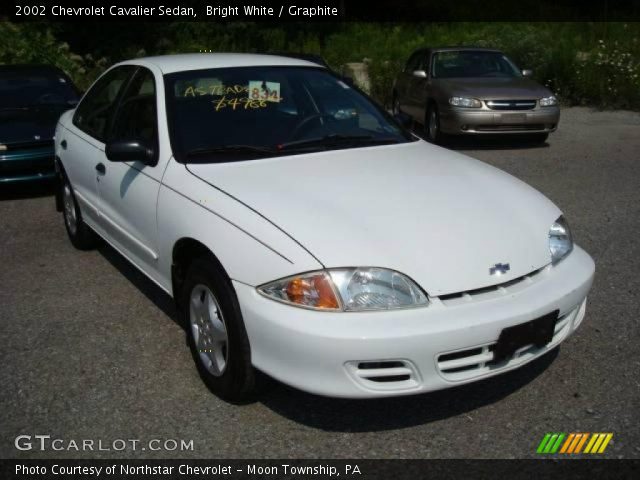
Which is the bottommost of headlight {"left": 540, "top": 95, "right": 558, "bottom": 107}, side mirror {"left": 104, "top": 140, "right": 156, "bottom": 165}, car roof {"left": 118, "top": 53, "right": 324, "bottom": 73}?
headlight {"left": 540, "top": 95, "right": 558, "bottom": 107}

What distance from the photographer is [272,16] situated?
2417 cm

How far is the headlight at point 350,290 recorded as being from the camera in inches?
109

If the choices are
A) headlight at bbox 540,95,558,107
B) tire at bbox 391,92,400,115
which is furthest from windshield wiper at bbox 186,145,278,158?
tire at bbox 391,92,400,115

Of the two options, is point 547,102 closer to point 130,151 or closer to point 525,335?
point 130,151

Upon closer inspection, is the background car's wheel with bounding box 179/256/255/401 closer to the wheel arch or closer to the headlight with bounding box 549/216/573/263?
the wheel arch

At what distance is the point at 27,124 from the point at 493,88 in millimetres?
6268

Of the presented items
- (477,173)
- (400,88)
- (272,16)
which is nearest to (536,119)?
(400,88)

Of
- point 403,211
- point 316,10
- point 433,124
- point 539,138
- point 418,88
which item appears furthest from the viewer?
point 316,10

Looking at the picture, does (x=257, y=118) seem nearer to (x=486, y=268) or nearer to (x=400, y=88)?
(x=486, y=268)

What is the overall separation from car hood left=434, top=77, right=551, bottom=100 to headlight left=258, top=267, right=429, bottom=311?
7646 mm

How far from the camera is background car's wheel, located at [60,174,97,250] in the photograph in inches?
213

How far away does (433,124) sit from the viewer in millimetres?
10688
